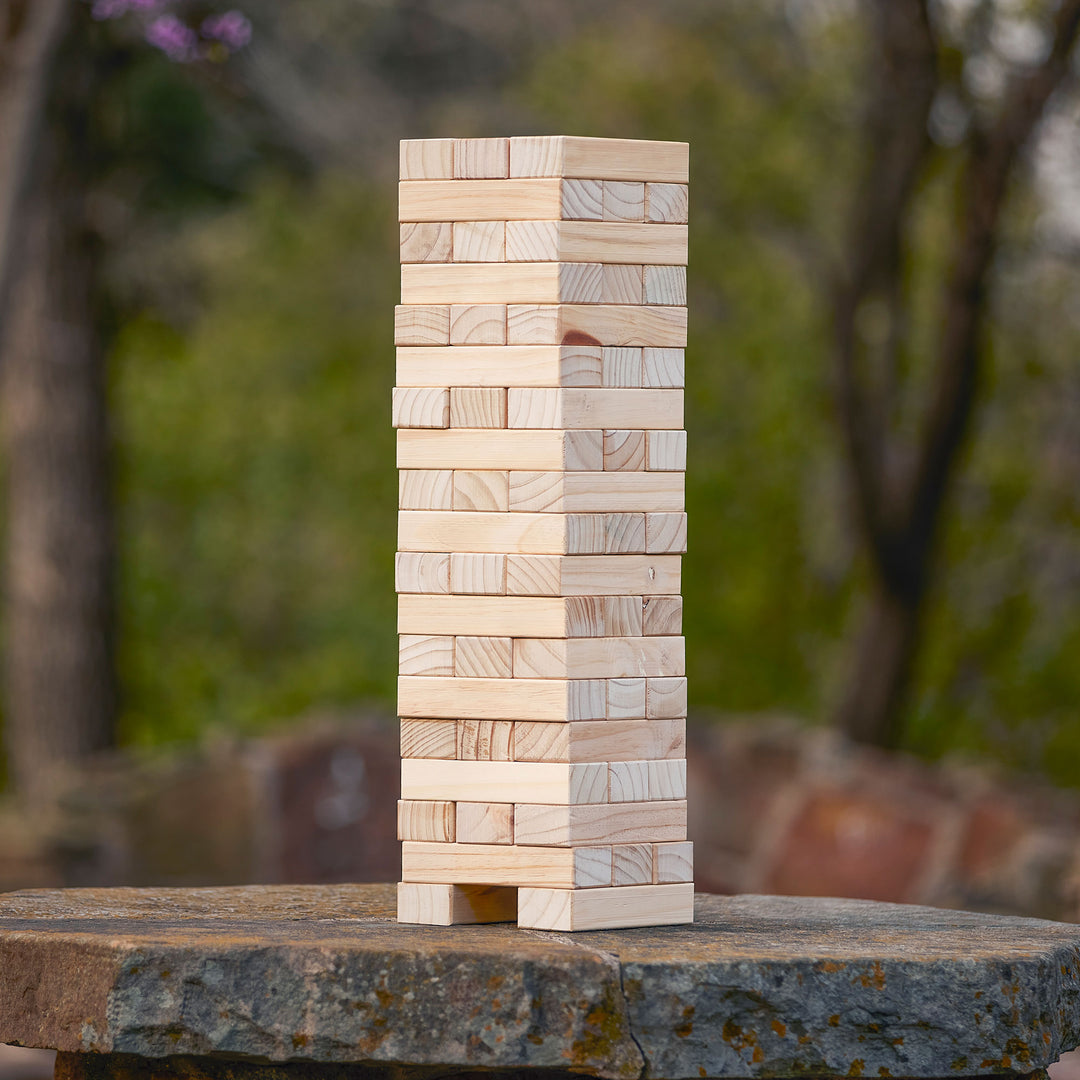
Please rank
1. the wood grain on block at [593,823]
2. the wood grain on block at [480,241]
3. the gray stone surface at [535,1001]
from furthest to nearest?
the wood grain on block at [480,241], the wood grain on block at [593,823], the gray stone surface at [535,1001]

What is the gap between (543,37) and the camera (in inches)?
471

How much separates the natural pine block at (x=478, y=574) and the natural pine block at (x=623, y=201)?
2.10 ft

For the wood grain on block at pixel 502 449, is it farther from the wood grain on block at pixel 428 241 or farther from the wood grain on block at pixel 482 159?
the wood grain on block at pixel 482 159

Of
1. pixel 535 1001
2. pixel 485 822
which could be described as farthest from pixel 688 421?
pixel 535 1001

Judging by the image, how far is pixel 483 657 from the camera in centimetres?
296

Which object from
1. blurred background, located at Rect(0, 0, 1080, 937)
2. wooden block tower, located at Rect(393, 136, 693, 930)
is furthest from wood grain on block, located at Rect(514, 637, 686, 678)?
blurred background, located at Rect(0, 0, 1080, 937)

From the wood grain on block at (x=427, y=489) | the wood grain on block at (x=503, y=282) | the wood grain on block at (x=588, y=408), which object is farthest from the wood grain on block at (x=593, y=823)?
the wood grain on block at (x=503, y=282)

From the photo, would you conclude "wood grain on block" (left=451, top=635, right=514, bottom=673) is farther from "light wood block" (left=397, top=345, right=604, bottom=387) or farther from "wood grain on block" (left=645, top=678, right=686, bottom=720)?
"light wood block" (left=397, top=345, right=604, bottom=387)

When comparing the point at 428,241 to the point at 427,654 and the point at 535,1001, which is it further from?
the point at 535,1001

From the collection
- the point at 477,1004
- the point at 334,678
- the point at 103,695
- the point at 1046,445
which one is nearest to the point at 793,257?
the point at 1046,445

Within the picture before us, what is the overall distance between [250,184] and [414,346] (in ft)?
18.8

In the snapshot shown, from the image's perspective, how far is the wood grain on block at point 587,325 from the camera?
2.93 m

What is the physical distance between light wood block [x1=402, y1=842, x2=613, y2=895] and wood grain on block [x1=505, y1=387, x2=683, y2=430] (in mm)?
733

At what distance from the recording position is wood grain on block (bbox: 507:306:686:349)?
2928 mm
